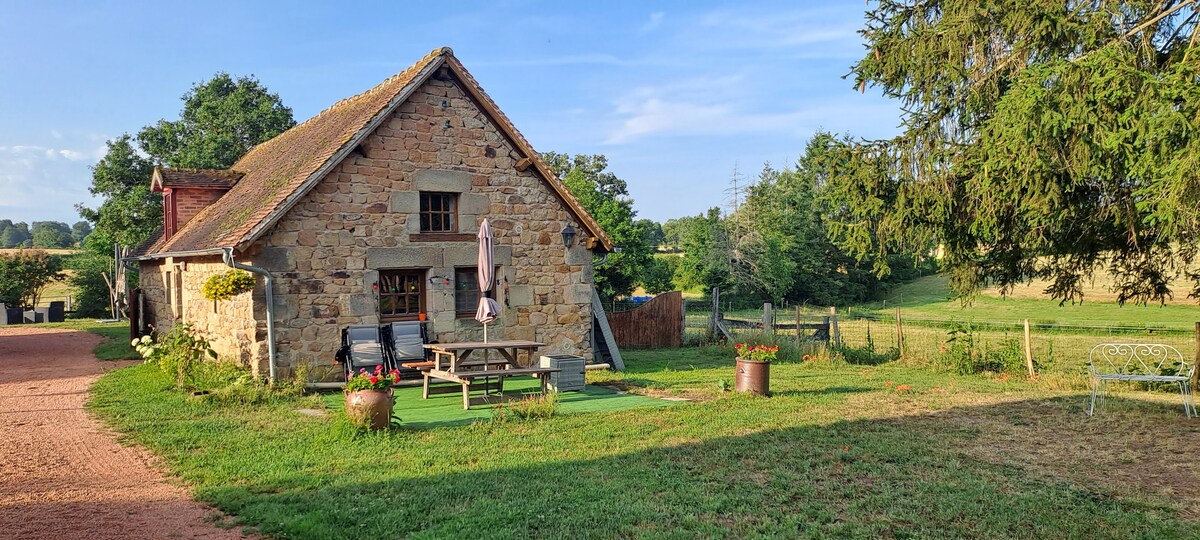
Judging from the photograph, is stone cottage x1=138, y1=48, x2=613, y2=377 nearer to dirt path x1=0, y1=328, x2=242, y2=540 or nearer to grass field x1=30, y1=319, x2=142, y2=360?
grass field x1=30, y1=319, x2=142, y2=360

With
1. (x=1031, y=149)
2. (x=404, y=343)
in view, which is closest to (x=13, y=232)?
(x=404, y=343)

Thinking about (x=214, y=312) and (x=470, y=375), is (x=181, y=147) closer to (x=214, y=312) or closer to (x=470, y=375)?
(x=214, y=312)

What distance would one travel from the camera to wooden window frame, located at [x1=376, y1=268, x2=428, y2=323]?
13117 mm

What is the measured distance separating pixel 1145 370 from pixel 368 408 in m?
11.6

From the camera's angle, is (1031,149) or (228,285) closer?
(1031,149)

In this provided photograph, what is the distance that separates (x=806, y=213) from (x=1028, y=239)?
33.9 m

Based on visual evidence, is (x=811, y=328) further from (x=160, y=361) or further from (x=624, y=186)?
(x=624, y=186)

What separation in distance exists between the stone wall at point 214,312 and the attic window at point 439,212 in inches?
114

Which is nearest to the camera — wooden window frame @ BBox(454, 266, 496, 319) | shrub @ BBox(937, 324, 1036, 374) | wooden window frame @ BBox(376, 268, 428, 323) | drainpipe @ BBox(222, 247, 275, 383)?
drainpipe @ BBox(222, 247, 275, 383)

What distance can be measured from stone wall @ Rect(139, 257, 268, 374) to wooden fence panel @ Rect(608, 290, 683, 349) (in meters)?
9.21

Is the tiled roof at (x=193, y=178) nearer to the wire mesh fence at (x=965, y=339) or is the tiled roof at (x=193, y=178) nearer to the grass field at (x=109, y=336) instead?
the grass field at (x=109, y=336)

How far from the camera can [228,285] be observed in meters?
11.3

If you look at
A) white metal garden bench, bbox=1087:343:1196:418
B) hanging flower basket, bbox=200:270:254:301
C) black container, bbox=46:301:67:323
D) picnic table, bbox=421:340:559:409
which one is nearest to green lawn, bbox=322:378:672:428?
picnic table, bbox=421:340:559:409

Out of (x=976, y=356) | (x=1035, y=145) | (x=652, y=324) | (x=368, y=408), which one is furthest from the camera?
(x=652, y=324)
